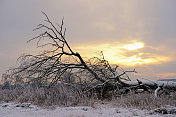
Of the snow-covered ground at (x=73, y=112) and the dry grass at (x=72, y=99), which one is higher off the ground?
the dry grass at (x=72, y=99)

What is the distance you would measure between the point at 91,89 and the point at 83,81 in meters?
0.42

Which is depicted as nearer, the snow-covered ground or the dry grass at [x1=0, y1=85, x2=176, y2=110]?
the snow-covered ground

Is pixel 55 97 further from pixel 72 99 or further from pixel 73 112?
pixel 73 112

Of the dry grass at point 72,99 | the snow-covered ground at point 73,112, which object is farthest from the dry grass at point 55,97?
the snow-covered ground at point 73,112

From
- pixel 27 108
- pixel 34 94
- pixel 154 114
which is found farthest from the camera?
pixel 34 94

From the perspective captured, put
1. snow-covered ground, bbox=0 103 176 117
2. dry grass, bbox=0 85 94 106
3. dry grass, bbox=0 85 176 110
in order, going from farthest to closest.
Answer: dry grass, bbox=0 85 94 106 < dry grass, bbox=0 85 176 110 < snow-covered ground, bbox=0 103 176 117

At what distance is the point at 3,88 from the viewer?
9.33 metres

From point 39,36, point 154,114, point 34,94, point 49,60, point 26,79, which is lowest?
point 154,114

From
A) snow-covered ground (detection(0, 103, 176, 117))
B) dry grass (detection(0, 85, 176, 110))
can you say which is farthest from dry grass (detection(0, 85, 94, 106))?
snow-covered ground (detection(0, 103, 176, 117))

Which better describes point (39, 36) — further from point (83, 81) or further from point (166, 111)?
point (166, 111)

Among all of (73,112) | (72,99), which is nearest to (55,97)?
(72,99)

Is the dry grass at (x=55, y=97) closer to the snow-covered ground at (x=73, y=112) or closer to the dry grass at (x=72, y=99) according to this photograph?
the dry grass at (x=72, y=99)

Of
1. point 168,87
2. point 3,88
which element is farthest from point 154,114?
point 3,88

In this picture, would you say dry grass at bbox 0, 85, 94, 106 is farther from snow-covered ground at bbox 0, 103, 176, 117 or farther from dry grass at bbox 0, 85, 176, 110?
snow-covered ground at bbox 0, 103, 176, 117
